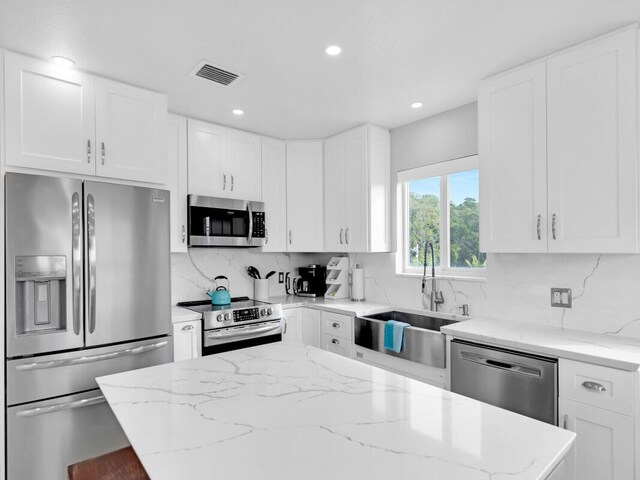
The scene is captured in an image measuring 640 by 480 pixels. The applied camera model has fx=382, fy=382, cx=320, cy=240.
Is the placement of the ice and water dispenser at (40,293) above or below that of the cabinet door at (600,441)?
above

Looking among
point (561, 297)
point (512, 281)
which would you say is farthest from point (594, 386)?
point (512, 281)

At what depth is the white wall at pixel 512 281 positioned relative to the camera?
2145mm

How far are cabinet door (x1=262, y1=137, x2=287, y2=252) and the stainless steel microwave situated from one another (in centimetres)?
11

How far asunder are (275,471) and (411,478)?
0.99 feet

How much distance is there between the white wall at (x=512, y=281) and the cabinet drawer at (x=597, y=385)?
0.58m

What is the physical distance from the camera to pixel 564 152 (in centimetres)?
207

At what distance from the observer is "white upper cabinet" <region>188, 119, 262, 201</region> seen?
3.11 m

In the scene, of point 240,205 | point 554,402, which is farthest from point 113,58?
point 554,402

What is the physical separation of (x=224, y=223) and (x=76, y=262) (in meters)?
1.27

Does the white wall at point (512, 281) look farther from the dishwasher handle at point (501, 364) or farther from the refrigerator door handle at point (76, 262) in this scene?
the refrigerator door handle at point (76, 262)

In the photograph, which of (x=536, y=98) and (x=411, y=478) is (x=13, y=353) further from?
(x=536, y=98)

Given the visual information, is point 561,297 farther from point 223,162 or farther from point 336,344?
point 223,162

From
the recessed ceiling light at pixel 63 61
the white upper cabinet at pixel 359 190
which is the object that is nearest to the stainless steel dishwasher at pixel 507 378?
the white upper cabinet at pixel 359 190

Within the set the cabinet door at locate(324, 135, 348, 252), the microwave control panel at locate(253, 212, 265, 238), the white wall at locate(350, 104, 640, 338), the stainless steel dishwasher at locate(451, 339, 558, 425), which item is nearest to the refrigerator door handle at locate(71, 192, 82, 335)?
the microwave control panel at locate(253, 212, 265, 238)
